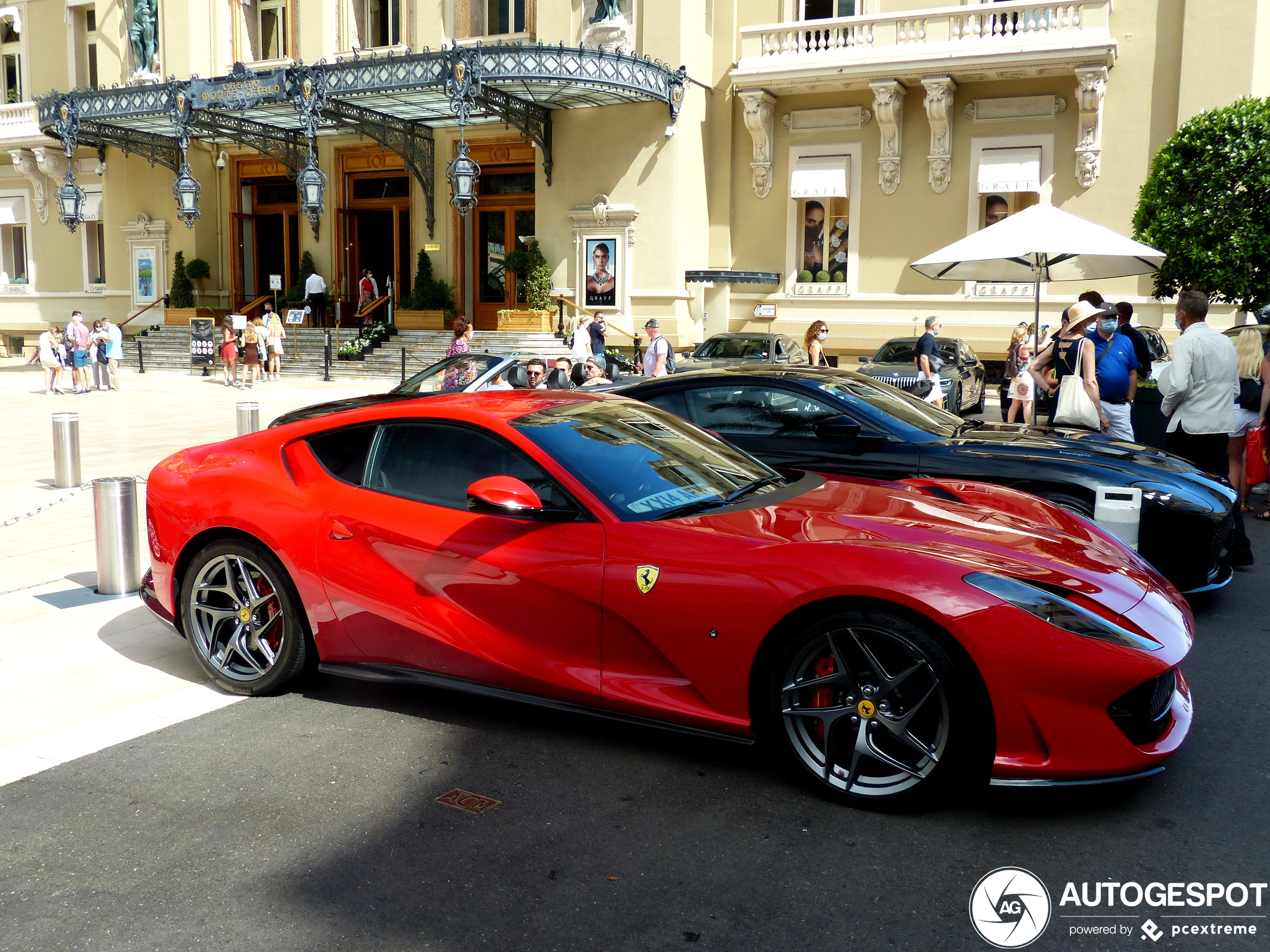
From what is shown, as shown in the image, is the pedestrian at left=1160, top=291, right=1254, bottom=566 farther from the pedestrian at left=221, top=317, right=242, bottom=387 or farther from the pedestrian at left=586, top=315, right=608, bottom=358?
the pedestrian at left=221, top=317, right=242, bottom=387

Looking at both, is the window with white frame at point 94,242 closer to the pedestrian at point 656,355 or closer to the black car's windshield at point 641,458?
the pedestrian at point 656,355

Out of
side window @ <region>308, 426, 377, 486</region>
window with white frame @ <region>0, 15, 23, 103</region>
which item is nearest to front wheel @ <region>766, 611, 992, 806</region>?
side window @ <region>308, 426, 377, 486</region>

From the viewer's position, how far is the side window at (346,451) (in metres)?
4.82

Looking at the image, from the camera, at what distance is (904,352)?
19953 millimetres

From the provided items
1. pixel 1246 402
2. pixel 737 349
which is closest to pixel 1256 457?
pixel 1246 402

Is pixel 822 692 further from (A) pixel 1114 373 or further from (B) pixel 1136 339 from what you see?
(B) pixel 1136 339

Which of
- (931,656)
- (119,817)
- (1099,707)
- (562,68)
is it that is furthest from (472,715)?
(562,68)

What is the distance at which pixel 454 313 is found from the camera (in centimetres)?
2730

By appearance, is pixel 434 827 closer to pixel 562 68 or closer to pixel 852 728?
pixel 852 728

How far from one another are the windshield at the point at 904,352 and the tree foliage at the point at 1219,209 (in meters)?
3.63

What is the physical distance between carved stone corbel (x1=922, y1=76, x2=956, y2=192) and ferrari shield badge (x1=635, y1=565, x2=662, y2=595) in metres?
22.3

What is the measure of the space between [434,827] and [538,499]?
1.24 m

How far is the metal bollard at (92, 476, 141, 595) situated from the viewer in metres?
6.64

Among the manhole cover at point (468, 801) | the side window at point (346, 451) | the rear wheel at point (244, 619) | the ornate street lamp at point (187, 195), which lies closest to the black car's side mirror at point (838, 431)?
the side window at point (346, 451)
